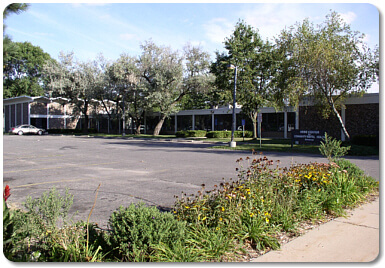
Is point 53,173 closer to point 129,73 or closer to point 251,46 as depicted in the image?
point 251,46

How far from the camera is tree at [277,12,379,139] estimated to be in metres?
20.0

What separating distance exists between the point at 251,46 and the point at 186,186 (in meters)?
24.4

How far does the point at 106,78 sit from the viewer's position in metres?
42.8

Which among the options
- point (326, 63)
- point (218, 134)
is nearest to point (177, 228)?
point (326, 63)

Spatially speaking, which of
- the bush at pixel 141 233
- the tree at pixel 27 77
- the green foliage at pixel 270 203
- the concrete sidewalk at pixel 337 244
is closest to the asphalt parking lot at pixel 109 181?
the bush at pixel 141 233

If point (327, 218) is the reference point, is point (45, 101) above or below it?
above

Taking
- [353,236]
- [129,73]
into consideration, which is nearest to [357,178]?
[353,236]

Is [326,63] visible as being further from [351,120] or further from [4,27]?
[4,27]

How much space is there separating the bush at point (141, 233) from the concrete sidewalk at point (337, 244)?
3.50ft

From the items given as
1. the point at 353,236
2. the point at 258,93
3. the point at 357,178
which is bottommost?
the point at 353,236

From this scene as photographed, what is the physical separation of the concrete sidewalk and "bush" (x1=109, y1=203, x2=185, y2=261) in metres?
1.07

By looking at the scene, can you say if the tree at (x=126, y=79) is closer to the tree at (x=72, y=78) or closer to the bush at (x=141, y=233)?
the tree at (x=72, y=78)

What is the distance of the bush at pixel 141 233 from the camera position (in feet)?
11.9

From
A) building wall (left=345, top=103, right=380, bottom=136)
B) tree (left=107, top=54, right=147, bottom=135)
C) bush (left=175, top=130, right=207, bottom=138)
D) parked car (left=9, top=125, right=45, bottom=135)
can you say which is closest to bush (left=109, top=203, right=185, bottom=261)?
building wall (left=345, top=103, right=380, bottom=136)
